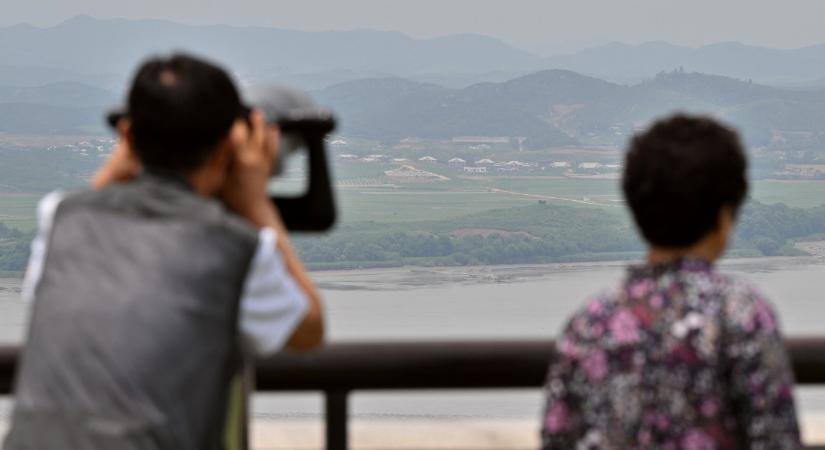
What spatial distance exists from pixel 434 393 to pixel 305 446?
688 millimetres

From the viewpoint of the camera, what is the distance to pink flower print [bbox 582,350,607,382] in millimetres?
2496

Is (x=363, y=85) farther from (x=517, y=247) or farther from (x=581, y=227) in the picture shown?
(x=517, y=247)

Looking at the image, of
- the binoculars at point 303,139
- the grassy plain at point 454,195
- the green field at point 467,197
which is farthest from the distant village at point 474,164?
the binoculars at point 303,139

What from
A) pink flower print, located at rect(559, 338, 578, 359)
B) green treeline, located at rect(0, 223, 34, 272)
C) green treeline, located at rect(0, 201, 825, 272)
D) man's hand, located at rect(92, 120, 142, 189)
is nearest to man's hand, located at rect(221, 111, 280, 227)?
man's hand, located at rect(92, 120, 142, 189)

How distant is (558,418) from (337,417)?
3.93 feet

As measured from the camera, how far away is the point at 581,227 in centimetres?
10431

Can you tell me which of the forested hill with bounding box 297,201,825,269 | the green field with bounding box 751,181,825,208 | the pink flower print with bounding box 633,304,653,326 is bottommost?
the green field with bounding box 751,181,825,208

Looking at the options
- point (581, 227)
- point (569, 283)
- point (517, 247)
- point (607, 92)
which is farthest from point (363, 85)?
point (569, 283)

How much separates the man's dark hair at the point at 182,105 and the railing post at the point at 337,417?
49.5 inches

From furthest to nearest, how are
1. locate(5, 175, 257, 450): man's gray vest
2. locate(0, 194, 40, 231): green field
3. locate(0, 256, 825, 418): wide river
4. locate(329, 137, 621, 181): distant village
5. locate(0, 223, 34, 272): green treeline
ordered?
locate(329, 137, 621, 181): distant village
locate(0, 194, 40, 231): green field
locate(0, 223, 34, 272): green treeline
locate(0, 256, 825, 418): wide river
locate(5, 175, 257, 450): man's gray vest

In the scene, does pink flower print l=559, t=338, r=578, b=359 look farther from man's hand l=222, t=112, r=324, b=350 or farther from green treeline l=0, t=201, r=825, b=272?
green treeline l=0, t=201, r=825, b=272

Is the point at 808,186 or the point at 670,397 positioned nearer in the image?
the point at 670,397

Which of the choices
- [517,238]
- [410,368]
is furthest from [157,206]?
[517,238]

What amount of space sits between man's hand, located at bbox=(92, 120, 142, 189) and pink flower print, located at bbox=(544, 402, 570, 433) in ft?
2.57
